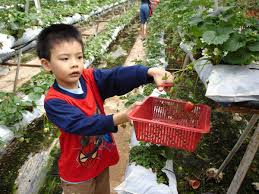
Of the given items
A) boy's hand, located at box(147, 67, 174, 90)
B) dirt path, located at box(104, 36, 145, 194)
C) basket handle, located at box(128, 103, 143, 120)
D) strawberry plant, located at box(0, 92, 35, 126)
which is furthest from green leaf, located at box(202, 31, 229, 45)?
strawberry plant, located at box(0, 92, 35, 126)

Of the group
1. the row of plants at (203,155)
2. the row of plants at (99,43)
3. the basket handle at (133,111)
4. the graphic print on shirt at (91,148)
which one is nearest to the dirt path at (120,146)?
the row of plants at (203,155)

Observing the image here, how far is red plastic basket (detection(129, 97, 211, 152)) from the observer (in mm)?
1854

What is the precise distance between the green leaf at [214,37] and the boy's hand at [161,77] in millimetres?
330

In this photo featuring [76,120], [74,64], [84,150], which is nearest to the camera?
[76,120]

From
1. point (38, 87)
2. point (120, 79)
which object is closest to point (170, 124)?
point (120, 79)

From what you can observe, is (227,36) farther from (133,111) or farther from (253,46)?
(133,111)

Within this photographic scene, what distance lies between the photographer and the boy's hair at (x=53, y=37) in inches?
77.4

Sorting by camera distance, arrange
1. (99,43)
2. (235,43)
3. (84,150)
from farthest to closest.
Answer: (99,43)
(84,150)
(235,43)

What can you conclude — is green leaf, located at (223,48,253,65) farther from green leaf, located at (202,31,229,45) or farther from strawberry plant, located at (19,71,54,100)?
strawberry plant, located at (19,71,54,100)

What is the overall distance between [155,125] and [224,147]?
2201 millimetres

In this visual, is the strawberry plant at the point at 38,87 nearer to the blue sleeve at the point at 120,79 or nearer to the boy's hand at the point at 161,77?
the blue sleeve at the point at 120,79

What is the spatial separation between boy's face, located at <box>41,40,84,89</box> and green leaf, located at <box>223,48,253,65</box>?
100 cm

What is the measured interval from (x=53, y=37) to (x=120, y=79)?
1.77 ft

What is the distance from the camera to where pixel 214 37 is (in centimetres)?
199
